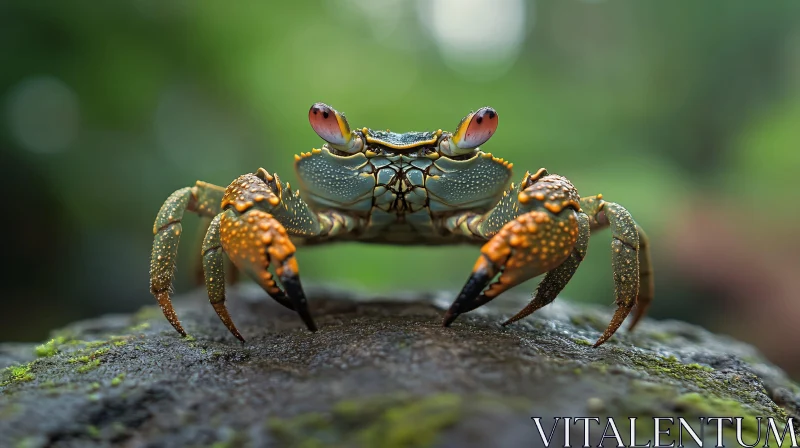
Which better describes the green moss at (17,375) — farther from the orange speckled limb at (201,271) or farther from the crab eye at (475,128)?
the crab eye at (475,128)

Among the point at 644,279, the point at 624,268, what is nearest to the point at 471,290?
the point at 624,268

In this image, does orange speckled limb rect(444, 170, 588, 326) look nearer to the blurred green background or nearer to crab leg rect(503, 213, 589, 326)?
crab leg rect(503, 213, 589, 326)

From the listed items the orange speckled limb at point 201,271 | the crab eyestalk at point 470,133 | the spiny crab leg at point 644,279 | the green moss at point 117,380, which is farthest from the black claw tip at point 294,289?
the orange speckled limb at point 201,271

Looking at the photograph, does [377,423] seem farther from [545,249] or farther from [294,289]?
[545,249]

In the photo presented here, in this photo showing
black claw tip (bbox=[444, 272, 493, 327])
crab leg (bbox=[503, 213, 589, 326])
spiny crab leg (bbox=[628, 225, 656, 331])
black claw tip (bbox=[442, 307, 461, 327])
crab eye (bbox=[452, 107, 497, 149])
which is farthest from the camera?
spiny crab leg (bbox=[628, 225, 656, 331])

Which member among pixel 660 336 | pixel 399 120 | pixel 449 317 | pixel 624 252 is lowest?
pixel 660 336

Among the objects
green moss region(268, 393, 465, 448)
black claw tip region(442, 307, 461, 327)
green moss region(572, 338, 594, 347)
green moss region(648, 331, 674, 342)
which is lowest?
green moss region(648, 331, 674, 342)

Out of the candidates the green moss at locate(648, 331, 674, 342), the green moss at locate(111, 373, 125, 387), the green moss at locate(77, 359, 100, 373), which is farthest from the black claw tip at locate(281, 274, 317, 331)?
the green moss at locate(648, 331, 674, 342)
